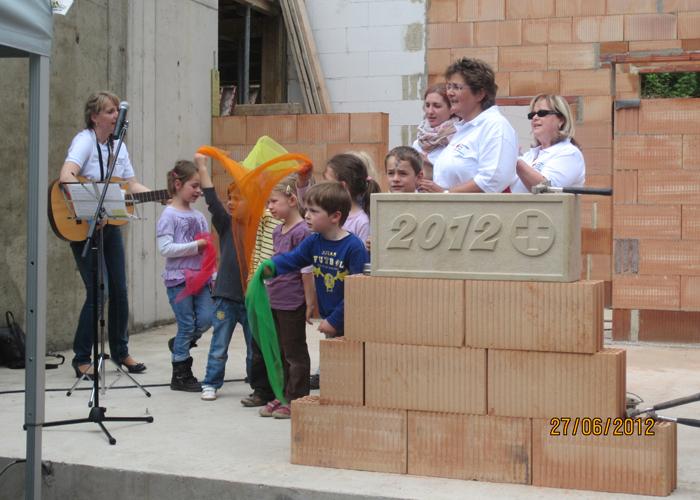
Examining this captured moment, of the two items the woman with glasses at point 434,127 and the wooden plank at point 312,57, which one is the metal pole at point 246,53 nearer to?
the wooden plank at point 312,57

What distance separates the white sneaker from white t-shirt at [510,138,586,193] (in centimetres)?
230

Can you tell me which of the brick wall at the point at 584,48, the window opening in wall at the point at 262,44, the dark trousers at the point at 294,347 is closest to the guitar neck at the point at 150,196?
the dark trousers at the point at 294,347

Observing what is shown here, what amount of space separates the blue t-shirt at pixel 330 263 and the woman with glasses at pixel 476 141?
59cm

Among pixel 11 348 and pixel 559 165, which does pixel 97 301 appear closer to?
pixel 11 348

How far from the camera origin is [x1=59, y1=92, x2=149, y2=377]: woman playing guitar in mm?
7371

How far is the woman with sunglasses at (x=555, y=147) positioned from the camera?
603cm

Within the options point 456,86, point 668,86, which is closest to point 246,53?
point 456,86

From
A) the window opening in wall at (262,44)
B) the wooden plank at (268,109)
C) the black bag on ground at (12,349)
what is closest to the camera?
the black bag on ground at (12,349)

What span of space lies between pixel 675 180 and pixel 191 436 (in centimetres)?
501

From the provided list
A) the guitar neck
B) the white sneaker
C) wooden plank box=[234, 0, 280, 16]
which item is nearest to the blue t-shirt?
the white sneaker

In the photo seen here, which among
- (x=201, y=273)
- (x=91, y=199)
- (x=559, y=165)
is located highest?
(x=559, y=165)

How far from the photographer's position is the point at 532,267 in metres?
4.76

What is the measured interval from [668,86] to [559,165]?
1686 centimetres

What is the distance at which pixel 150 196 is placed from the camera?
6918 millimetres
